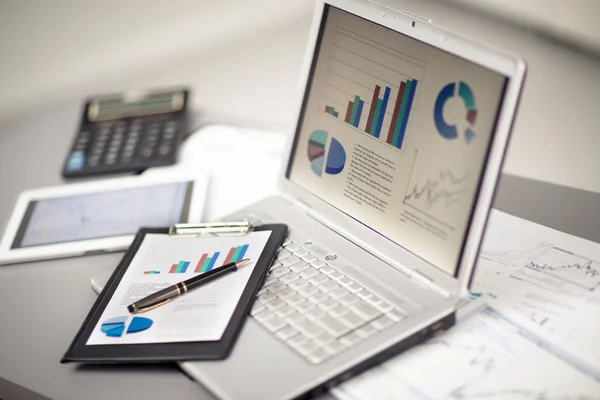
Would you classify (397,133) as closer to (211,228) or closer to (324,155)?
(324,155)

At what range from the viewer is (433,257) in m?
0.74

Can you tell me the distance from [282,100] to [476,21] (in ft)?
2.02

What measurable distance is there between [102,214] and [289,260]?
0.32 metres

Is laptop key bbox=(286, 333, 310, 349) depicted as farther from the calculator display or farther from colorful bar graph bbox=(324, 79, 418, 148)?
the calculator display

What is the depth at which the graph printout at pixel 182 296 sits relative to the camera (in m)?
0.74

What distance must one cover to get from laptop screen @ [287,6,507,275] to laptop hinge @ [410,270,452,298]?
2 centimetres

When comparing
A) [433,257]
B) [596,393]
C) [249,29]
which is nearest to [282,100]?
[249,29]

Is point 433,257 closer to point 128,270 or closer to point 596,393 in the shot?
point 596,393

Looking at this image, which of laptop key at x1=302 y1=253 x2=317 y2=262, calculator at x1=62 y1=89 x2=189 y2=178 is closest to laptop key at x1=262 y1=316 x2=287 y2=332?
laptop key at x1=302 y1=253 x2=317 y2=262

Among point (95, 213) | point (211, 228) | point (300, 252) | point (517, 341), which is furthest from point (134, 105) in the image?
point (517, 341)

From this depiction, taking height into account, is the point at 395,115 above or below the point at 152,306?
above

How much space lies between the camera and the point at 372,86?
79 centimetres

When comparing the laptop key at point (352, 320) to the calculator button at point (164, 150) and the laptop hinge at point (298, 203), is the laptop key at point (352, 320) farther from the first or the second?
the calculator button at point (164, 150)

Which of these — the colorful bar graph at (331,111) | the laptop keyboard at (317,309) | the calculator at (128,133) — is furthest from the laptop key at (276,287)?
the calculator at (128,133)
